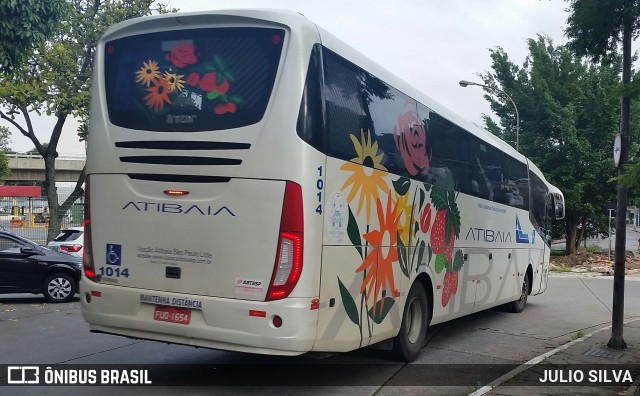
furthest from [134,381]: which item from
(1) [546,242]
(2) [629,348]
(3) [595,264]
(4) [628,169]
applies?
(3) [595,264]

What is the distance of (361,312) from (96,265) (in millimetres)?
2702

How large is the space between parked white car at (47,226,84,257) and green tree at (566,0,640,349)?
12.5 meters

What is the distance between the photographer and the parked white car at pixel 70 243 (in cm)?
1717

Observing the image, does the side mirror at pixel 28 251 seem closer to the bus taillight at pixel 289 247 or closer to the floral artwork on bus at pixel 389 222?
the floral artwork on bus at pixel 389 222

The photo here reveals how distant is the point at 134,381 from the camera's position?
668cm

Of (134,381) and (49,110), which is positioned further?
(49,110)

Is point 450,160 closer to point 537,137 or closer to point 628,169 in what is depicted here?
point 628,169

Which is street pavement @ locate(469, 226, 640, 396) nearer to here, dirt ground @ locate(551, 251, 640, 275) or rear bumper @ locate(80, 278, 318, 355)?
rear bumper @ locate(80, 278, 318, 355)

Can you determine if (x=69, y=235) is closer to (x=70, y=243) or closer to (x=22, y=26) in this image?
(x=70, y=243)

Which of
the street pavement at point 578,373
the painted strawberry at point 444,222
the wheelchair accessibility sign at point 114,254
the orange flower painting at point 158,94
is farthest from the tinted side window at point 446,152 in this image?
the wheelchair accessibility sign at point 114,254

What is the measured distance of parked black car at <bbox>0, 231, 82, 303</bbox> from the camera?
12.6 metres

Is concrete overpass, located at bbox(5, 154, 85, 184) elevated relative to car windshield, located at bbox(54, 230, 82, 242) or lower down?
elevated

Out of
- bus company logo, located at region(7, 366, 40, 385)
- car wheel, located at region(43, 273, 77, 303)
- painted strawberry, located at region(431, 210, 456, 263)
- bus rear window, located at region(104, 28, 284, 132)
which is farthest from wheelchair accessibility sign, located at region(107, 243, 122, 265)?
car wheel, located at region(43, 273, 77, 303)

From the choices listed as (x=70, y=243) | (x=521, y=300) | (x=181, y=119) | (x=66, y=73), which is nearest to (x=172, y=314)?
(x=181, y=119)
